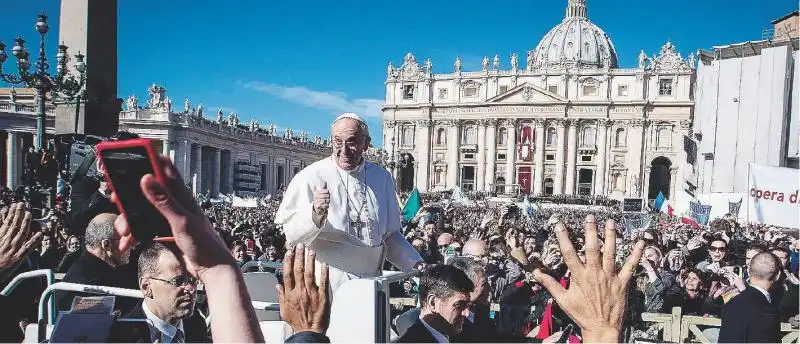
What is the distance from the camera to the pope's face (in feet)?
10.8

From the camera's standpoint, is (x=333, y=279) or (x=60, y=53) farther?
(x=60, y=53)

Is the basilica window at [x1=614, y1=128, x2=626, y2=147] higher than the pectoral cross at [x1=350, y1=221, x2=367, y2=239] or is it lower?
higher

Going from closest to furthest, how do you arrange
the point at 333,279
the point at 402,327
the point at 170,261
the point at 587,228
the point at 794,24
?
the point at 587,228, the point at 170,261, the point at 402,327, the point at 333,279, the point at 794,24

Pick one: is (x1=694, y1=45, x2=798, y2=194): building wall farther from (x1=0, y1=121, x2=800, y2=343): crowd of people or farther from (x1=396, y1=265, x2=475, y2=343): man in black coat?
(x1=396, y1=265, x2=475, y2=343): man in black coat

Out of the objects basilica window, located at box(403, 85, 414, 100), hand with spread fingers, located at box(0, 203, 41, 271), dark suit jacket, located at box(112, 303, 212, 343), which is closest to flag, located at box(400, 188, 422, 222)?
dark suit jacket, located at box(112, 303, 212, 343)

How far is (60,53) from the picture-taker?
1132cm

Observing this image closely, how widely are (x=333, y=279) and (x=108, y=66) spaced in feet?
33.3

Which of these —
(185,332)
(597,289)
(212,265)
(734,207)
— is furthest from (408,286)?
(734,207)

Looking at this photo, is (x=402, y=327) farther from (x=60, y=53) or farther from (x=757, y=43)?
(x=757, y=43)

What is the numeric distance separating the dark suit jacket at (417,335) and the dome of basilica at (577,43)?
8466 cm

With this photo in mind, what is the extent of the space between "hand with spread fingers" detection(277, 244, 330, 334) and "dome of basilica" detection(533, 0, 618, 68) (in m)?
85.4

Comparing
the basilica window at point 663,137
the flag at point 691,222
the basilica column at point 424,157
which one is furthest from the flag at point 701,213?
the basilica column at point 424,157

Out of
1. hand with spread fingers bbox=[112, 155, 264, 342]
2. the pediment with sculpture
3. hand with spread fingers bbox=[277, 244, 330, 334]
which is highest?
the pediment with sculpture

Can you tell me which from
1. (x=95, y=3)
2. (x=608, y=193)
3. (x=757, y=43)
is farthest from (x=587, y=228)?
(x=608, y=193)
